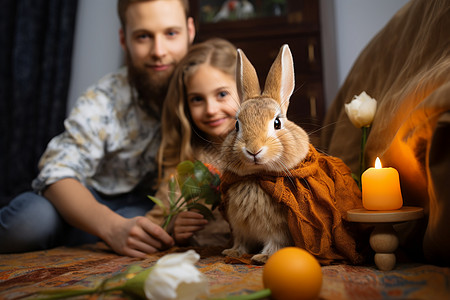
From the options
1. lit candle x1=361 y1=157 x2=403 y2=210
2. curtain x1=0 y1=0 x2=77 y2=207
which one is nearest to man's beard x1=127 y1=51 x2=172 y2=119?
lit candle x1=361 y1=157 x2=403 y2=210

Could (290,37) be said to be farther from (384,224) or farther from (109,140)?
(384,224)

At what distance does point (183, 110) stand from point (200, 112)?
0.29ft

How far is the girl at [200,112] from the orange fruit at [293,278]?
0.61 m

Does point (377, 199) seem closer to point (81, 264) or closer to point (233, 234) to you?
point (233, 234)

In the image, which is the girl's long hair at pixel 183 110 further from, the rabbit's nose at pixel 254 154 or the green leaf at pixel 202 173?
the rabbit's nose at pixel 254 154

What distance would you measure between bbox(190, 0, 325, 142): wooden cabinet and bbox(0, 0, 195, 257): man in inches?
29.9

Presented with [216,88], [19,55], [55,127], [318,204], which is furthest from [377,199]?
[19,55]

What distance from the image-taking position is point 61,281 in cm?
74

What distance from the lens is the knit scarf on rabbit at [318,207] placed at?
0.75 meters

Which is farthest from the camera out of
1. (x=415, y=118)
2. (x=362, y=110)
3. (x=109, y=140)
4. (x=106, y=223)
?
(x=109, y=140)

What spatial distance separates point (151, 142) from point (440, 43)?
3.71 feet

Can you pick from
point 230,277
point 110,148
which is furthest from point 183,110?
point 230,277

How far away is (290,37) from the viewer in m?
2.48

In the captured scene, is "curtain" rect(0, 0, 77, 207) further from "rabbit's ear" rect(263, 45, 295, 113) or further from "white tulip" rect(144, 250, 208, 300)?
"white tulip" rect(144, 250, 208, 300)
